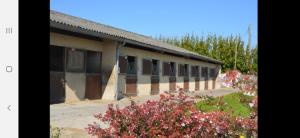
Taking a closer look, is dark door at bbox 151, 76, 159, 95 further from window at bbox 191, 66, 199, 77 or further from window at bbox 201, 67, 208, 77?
window at bbox 201, 67, 208, 77

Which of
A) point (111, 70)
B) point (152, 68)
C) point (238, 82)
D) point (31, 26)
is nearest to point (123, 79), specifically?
point (111, 70)

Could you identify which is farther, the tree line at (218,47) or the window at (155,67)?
the tree line at (218,47)

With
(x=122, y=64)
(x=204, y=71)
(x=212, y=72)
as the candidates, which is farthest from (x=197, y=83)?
(x=122, y=64)

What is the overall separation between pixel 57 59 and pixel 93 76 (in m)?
2.44

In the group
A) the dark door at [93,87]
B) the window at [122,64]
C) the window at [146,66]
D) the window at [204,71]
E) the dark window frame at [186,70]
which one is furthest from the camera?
the window at [204,71]

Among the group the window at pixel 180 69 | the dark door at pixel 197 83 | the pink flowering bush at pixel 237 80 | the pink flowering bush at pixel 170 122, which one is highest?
the window at pixel 180 69

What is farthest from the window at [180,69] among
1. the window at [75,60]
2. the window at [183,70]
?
the window at [75,60]

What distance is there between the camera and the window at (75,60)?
13.8 metres

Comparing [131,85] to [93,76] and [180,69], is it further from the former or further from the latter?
[180,69]

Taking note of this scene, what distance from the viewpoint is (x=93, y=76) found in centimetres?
1534

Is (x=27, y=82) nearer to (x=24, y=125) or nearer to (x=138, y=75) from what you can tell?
(x=24, y=125)

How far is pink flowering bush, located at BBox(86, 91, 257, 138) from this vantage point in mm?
3621

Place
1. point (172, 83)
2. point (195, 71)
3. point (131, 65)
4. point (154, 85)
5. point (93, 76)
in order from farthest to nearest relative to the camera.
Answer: point (195, 71) < point (172, 83) < point (154, 85) < point (131, 65) < point (93, 76)

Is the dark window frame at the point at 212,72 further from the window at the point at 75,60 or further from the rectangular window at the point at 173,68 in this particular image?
the window at the point at 75,60
